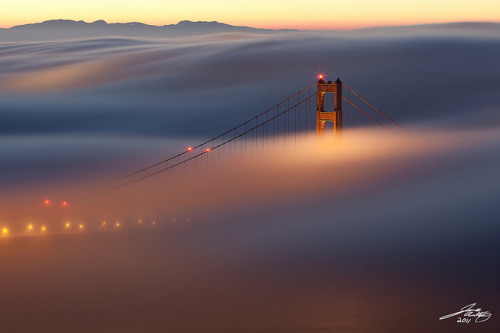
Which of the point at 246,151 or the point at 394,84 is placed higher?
the point at 394,84

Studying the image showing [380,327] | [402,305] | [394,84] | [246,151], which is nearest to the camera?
[380,327]

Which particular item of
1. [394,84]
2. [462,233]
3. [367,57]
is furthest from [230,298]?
[367,57]

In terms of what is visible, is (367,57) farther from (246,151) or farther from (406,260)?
(406,260)

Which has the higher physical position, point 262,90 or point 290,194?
point 262,90

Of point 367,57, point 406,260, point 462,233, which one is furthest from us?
point 367,57

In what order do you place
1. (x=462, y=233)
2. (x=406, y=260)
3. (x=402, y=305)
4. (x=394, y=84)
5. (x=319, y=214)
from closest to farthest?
1. (x=402, y=305)
2. (x=406, y=260)
3. (x=462, y=233)
4. (x=319, y=214)
5. (x=394, y=84)

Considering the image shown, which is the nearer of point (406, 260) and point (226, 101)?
point (406, 260)

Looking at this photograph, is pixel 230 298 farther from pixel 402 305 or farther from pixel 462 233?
pixel 462 233

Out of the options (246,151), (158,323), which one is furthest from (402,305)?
(246,151)

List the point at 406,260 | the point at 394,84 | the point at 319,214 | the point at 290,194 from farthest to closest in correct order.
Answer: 1. the point at 394,84
2. the point at 290,194
3. the point at 319,214
4. the point at 406,260
